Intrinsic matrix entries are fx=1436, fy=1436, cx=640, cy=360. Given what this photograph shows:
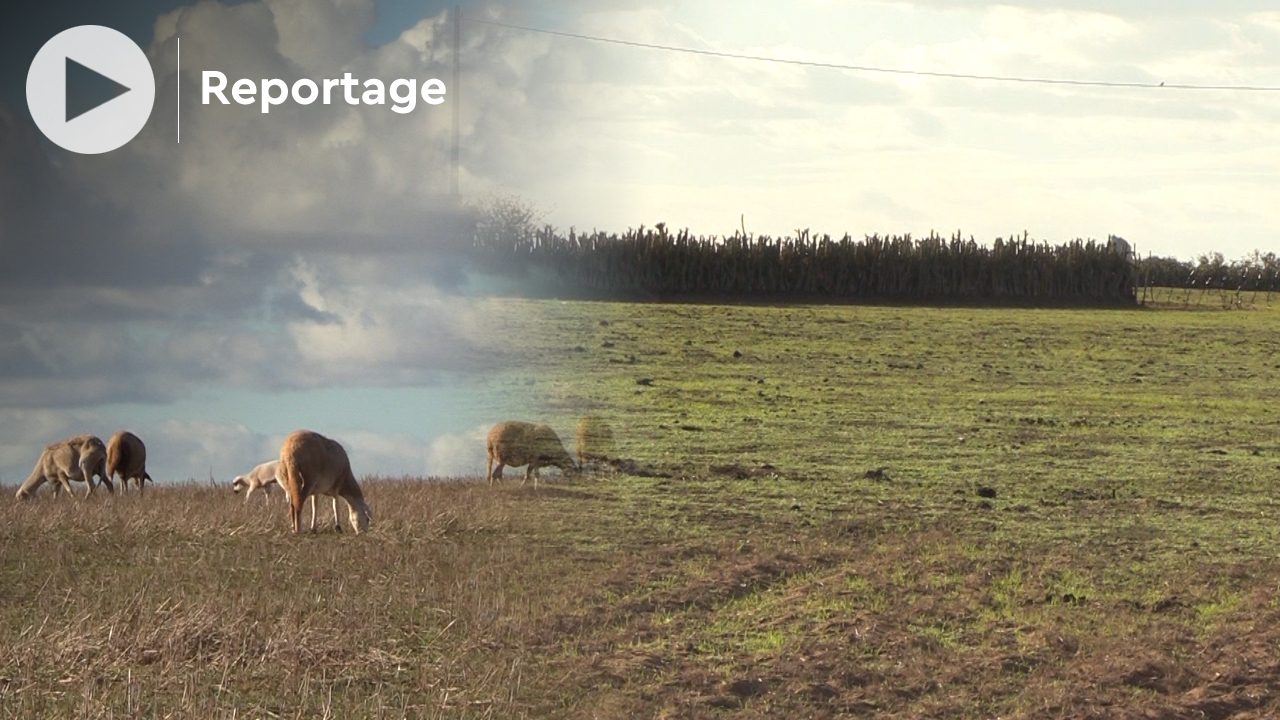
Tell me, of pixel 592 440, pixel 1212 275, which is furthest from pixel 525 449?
pixel 1212 275

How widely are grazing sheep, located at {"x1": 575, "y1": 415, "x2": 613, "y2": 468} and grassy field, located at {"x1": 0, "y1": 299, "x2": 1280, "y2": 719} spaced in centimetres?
16

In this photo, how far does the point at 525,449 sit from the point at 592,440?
2.90ft

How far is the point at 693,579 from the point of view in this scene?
7719mm

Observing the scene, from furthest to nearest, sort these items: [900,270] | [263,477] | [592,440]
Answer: [900,270] → [263,477] → [592,440]

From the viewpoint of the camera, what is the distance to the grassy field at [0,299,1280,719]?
599 cm

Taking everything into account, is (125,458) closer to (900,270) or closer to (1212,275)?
(900,270)

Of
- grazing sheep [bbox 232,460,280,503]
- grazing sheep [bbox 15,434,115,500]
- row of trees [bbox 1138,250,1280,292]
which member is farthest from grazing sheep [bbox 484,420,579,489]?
row of trees [bbox 1138,250,1280,292]

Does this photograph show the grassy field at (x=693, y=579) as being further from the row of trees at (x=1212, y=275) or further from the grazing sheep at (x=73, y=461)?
the row of trees at (x=1212, y=275)

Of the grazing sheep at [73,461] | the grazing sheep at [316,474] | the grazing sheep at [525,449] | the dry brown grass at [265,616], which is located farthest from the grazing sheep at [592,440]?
the grazing sheep at [73,461]

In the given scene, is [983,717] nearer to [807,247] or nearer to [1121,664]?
[1121,664]

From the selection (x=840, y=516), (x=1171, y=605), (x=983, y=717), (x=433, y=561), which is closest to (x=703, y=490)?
(x=840, y=516)

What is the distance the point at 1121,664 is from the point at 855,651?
1178mm

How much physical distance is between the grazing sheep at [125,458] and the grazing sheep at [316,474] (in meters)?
5.86

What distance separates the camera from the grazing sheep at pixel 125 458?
15180 mm
